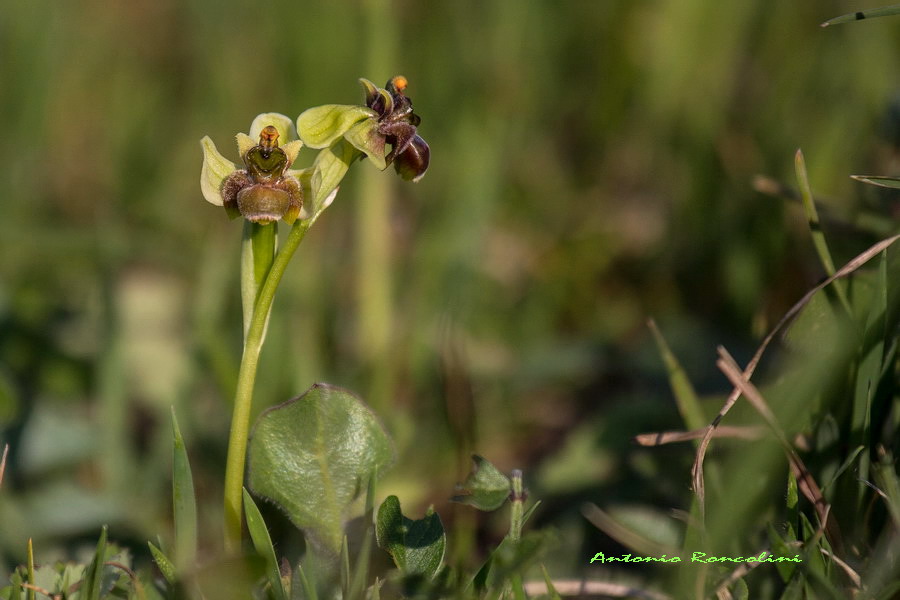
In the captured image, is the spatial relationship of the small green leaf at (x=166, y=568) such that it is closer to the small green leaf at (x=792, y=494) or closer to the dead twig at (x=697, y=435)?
the dead twig at (x=697, y=435)

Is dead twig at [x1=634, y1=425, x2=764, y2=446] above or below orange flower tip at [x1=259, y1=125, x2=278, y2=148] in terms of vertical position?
below

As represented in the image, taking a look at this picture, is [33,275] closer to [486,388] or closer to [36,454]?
[36,454]

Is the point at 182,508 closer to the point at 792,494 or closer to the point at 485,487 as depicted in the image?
the point at 485,487

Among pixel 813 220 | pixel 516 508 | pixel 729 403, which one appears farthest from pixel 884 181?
pixel 516 508

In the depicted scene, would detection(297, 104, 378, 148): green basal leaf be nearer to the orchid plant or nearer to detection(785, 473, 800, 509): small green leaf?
the orchid plant

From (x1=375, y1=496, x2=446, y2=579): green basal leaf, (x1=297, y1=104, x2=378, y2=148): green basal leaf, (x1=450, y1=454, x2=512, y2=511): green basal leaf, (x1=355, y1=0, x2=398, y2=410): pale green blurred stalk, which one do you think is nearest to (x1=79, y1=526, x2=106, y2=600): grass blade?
(x1=375, y1=496, x2=446, y2=579): green basal leaf

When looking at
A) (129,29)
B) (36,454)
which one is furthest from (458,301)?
(129,29)
